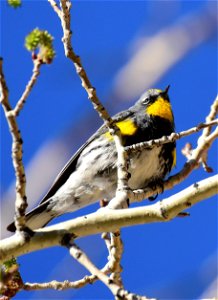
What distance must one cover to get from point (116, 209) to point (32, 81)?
2.32 ft

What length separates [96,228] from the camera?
246 cm

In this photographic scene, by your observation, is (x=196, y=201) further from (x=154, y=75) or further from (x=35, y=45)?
(x=35, y=45)

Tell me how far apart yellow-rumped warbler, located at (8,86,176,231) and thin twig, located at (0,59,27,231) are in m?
2.41

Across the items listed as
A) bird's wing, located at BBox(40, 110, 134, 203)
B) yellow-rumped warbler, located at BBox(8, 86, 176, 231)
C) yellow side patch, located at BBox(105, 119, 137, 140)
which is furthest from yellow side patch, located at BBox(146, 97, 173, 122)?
yellow side patch, located at BBox(105, 119, 137, 140)

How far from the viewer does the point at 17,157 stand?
2.33 meters

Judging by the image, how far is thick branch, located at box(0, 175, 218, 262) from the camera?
238 cm

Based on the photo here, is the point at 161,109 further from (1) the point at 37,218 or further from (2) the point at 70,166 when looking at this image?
(1) the point at 37,218

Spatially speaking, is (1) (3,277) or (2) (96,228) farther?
(2) (96,228)

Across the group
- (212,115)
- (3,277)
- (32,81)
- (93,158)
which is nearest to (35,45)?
(32,81)

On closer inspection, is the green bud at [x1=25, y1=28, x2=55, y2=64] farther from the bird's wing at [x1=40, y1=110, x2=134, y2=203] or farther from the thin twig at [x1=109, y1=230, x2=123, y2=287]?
the bird's wing at [x1=40, y1=110, x2=134, y2=203]

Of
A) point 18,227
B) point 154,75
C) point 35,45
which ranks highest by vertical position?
point 35,45

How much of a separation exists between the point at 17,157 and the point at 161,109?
10.9 ft

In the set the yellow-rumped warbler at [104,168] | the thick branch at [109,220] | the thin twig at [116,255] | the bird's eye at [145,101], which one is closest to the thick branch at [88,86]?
the thick branch at [109,220]

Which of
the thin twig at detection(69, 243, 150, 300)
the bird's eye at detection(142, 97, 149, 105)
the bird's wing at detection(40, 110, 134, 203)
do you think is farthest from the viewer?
the bird's eye at detection(142, 97, 149, 105)
